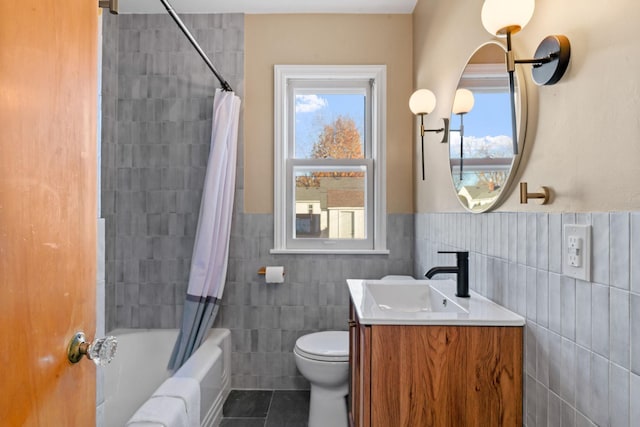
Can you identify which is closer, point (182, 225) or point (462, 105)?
point (462, 105)

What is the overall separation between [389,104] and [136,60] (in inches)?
69.5

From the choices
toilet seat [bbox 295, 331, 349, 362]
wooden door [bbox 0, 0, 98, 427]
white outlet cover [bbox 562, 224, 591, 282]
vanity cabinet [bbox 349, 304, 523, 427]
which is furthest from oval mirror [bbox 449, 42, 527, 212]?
wooden door [bbox 0, 0, 98, 427]

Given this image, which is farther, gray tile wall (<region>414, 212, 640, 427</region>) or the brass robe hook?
the brass robe hook

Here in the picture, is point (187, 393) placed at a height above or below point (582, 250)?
below

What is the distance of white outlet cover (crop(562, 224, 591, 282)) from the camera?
2.87ft

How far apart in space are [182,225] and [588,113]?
2384 mm

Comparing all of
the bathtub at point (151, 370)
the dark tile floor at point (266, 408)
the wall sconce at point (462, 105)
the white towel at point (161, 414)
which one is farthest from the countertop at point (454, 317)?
the dark tile floor at point (266, 408)

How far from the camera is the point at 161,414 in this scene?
4.92 ft

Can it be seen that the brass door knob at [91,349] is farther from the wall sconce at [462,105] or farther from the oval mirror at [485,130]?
the wall sconce at [462,105]

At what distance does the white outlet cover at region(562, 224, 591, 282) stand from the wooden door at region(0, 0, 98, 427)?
109 centimetres

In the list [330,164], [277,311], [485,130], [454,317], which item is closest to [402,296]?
[454,317]

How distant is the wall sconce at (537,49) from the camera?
3.22 feet

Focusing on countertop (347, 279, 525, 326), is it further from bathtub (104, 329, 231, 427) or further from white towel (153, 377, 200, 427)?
bathtub (104, 329, 231, 427)

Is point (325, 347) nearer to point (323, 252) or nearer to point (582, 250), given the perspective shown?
point (323, 252)
